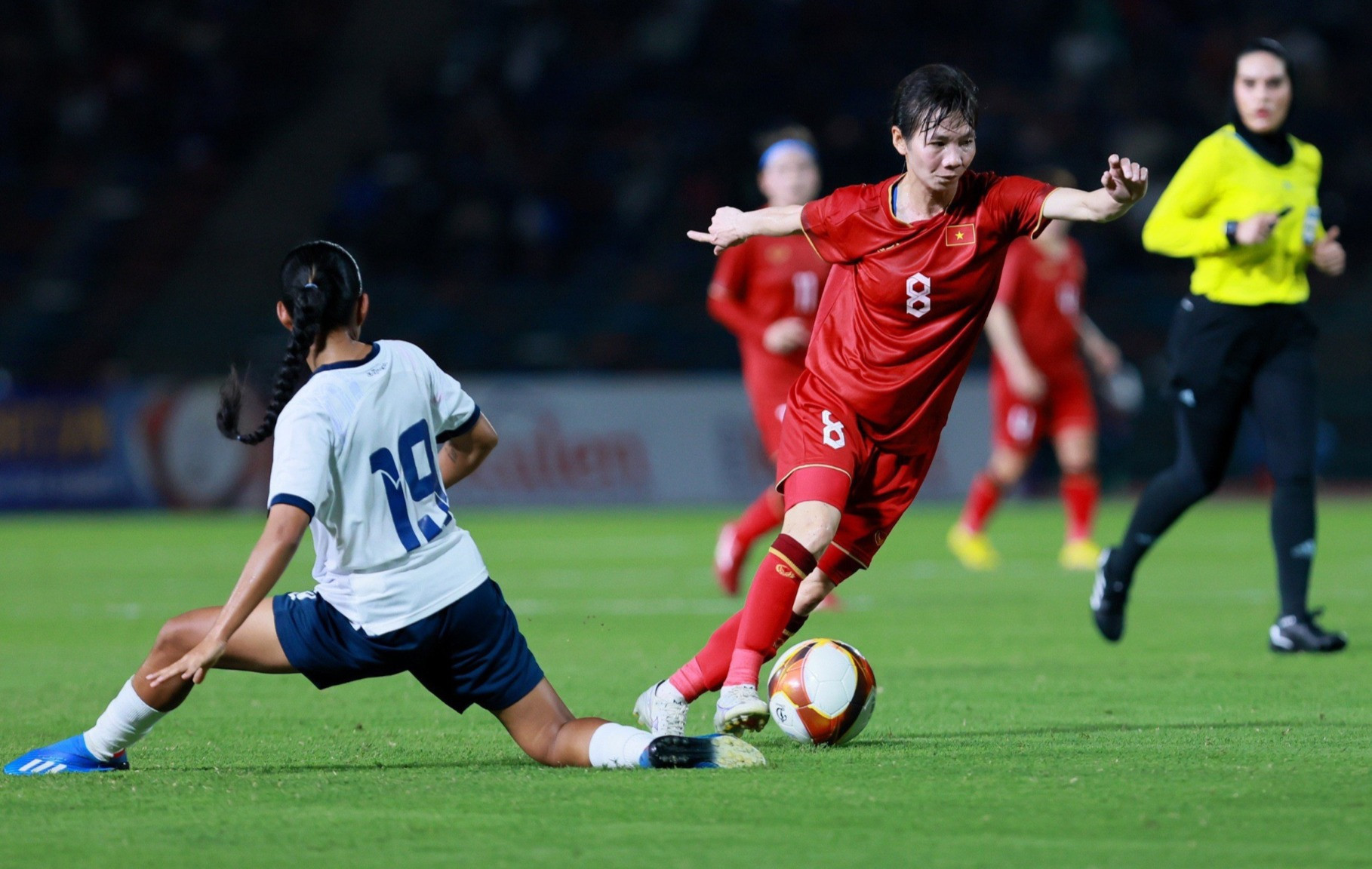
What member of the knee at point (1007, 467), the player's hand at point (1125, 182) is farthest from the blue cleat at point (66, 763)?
the knee at point (1007, 467)

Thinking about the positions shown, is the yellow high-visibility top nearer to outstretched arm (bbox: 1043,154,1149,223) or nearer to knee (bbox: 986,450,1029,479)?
outstretched arm (bbox: 1043,154,1149,223)

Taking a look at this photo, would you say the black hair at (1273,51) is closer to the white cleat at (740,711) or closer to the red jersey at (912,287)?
the red jersey at (912,287)

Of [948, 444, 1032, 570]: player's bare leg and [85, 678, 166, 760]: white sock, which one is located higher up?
[85, 678, 166, 760]: white sock

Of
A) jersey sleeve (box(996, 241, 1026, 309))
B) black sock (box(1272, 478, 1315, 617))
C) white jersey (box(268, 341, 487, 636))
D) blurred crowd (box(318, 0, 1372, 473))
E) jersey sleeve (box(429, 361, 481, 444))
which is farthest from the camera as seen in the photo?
blurred crowd (box(318, 0, 1372, 473))

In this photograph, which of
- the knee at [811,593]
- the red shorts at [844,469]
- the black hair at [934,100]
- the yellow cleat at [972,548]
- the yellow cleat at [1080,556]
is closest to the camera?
the black hair at [934,100]

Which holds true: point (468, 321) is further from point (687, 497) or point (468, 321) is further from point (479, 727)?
point (479, 727)

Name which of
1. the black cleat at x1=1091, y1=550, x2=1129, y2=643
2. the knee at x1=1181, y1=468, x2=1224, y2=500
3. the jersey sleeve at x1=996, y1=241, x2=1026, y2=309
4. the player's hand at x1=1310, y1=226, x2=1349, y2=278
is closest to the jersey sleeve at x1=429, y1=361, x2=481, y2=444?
the black cleat at x1=1091, y1=550, x2=1129, y2=643

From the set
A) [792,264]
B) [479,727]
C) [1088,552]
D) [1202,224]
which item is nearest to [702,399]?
[1088,552]

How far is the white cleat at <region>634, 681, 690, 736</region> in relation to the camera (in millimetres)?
5133

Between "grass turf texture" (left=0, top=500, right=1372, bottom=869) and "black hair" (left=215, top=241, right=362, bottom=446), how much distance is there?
91 centimetres

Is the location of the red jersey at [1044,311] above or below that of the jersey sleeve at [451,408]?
below

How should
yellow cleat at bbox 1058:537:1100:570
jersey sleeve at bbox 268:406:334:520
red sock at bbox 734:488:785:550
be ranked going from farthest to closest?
1. yellow cleat at bbox 1058:537:1100:570
2. red sock at bbox 734:488:785:550
3. jersey sleeve at bbox 268:406:334:520

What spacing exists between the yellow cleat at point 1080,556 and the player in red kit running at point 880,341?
6765 millimetres

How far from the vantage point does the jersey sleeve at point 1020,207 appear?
523 centimetres
